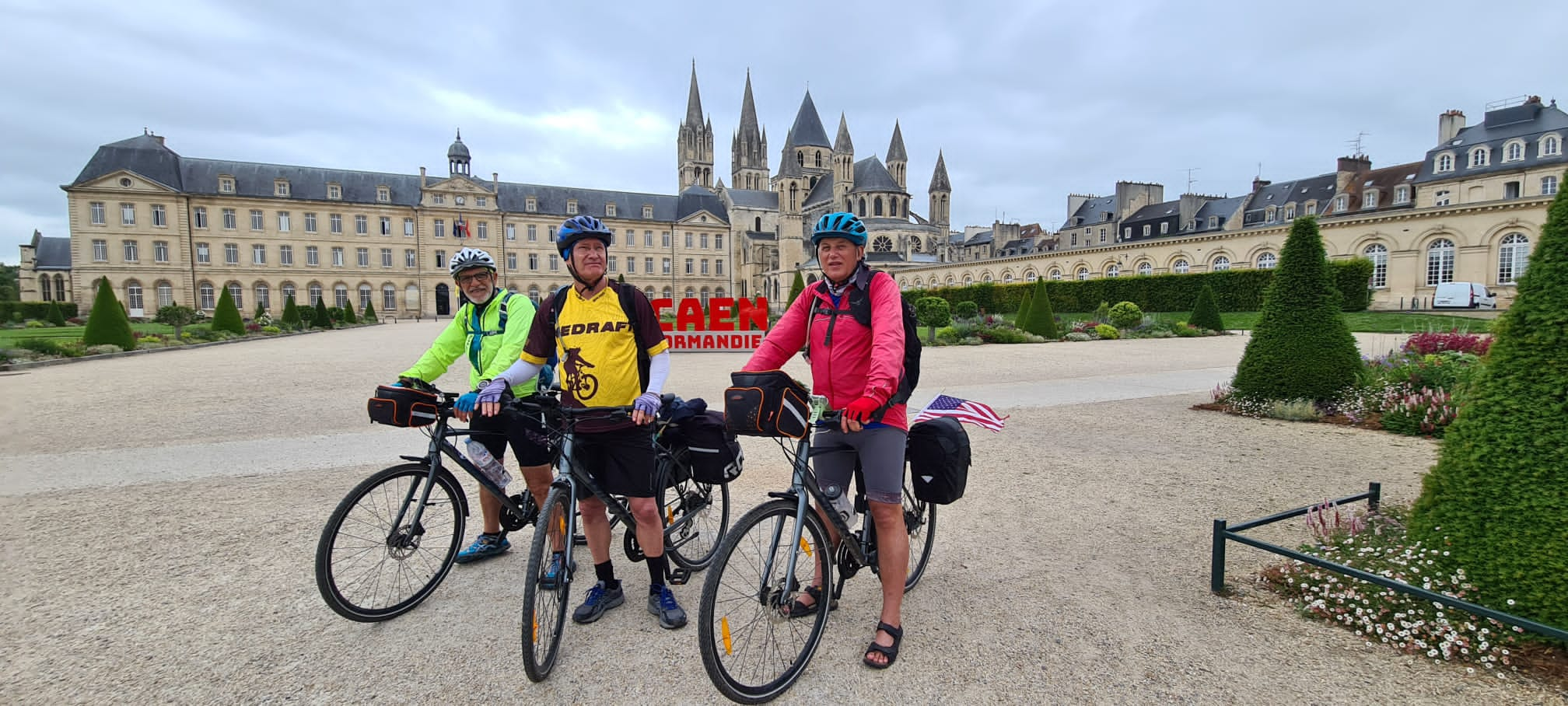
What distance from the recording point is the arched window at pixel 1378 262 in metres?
33.8

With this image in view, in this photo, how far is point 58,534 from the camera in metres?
4.12

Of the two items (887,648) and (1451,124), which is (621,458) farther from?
(1451,124)

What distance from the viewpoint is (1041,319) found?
21.0 metres

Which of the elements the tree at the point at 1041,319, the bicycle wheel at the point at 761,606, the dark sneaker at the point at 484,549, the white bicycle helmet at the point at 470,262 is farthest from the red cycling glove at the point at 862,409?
the tree at the point at 1041,319

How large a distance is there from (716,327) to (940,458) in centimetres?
1647

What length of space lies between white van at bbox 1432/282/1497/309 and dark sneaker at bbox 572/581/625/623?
125 feet

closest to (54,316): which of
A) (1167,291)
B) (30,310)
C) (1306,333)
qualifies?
A: (30,310)

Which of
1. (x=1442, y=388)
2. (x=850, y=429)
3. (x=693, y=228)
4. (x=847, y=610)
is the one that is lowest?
(x=847, y=610)

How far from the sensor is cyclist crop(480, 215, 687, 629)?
2.93 meters

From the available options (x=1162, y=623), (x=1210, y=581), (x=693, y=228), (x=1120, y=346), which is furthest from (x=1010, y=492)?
(x=693, y=228)

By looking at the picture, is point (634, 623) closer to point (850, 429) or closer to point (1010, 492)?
point (850, 429)

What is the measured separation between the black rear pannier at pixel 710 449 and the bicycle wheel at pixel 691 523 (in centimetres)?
13

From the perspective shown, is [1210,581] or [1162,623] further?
[1210,581]

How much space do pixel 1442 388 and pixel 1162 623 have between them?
666 cm
